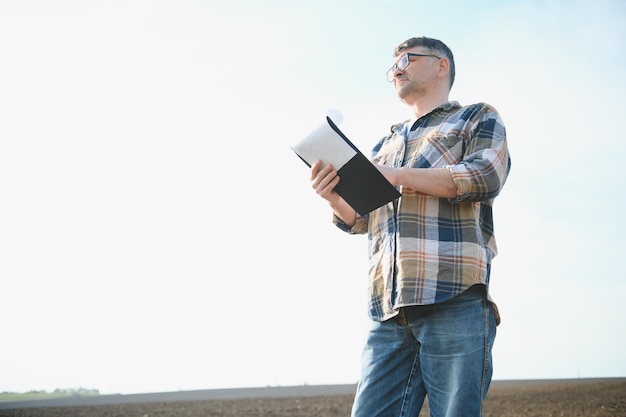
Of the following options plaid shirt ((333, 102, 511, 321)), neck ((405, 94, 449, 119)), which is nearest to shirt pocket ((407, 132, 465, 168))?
plaid shirt ((333, 102, 511, 321))

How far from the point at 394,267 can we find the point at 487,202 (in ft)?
1.60

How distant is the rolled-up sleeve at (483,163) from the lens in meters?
2.21

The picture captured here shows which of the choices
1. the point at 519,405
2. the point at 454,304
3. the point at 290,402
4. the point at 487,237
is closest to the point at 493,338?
the point at 454,304

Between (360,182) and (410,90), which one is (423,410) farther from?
(360,182)

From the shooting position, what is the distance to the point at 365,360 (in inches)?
95.3

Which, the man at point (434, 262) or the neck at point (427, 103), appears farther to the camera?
the neck at point (427, 103)

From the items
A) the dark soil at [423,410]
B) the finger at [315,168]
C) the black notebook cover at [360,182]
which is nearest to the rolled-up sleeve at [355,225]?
the black notebook cover at [360,182]

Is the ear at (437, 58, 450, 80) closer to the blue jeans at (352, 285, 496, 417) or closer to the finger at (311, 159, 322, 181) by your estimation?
the finger at (311, 159, 322, 181)

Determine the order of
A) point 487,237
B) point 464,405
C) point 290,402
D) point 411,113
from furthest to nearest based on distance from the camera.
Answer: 1. point 290,402
2. point 411,113
3. point 487,237
4. point 464,405

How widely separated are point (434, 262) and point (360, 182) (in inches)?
15.6

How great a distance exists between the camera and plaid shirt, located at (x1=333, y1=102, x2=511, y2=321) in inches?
86.5

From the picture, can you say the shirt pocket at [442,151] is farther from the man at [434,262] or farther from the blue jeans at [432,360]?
the blue jeans at [432,360]

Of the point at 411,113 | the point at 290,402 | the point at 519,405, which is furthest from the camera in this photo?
the point at 290,402

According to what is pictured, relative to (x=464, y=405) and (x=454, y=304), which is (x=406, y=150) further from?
(x=464, y=405)
